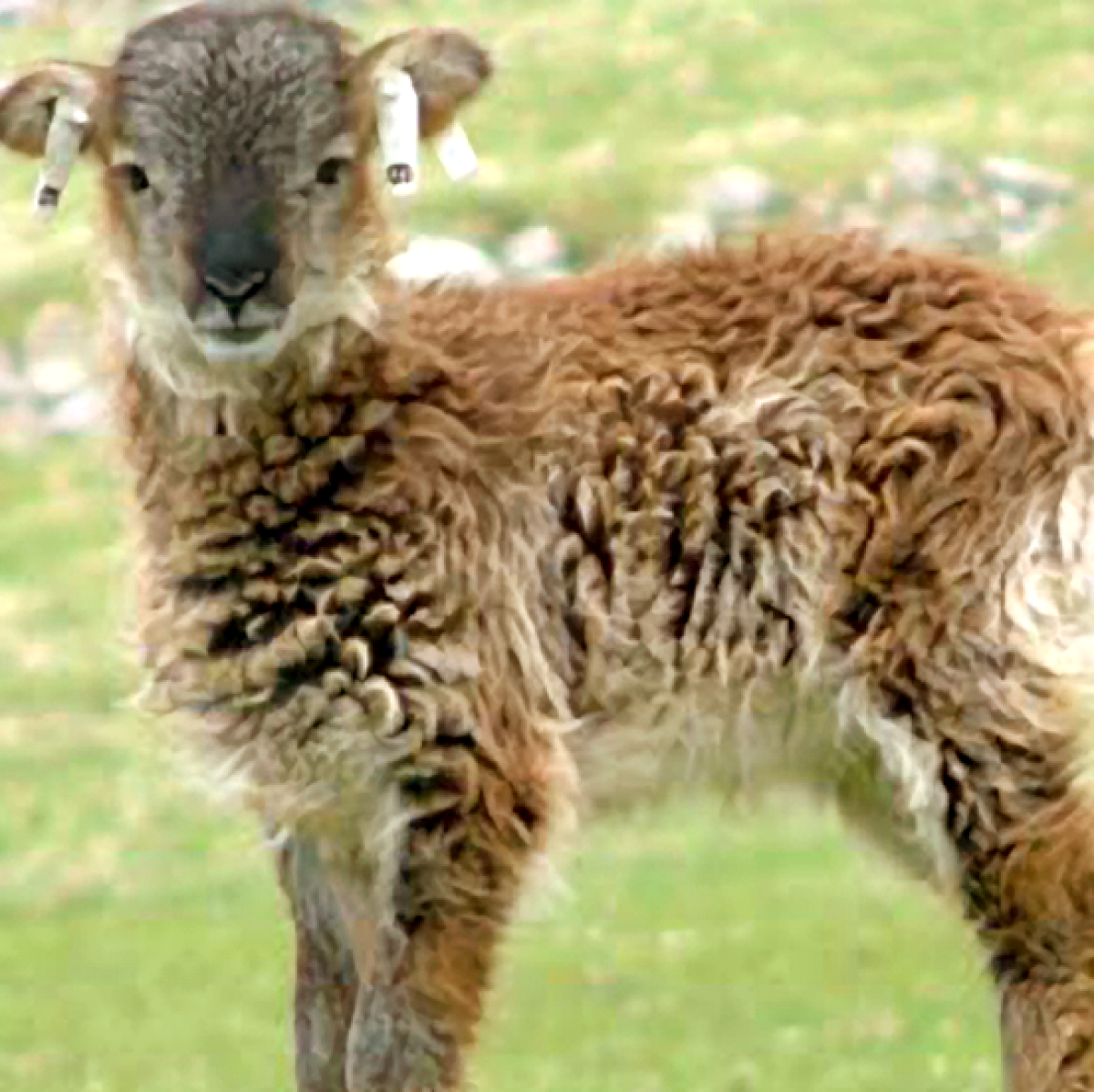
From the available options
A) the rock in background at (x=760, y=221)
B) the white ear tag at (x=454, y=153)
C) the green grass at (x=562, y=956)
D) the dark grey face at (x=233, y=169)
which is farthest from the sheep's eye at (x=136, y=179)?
the rock in background at (x=760, y=221)

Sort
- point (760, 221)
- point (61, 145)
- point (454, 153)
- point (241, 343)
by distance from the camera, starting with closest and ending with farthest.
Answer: point (241, 343)
point (61, 145)
point (454, 153)
point (760, 221)

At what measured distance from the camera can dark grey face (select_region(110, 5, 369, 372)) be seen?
34.8 ft

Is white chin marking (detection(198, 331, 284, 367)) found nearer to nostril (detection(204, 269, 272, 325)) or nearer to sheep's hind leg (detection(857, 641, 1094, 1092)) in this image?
nostril (detection(204, 269, 272, 325))

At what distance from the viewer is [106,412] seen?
11.5m

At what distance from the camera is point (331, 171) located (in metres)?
10.9

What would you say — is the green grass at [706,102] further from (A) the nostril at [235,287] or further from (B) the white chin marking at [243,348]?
(A) the nostril at [235,287]

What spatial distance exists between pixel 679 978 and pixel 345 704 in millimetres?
8489

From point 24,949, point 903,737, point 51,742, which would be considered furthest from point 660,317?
point 51,742

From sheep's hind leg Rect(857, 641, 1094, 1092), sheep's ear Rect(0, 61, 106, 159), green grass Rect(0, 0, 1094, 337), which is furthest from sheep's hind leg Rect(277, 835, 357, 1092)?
green grass Rect(0, 0, 1094, 337)

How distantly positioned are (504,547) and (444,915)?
0.94 meters

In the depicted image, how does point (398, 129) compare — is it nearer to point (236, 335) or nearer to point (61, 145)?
point (236, 335)

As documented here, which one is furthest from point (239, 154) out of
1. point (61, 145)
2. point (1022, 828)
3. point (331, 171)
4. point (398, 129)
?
point (1022, 828)

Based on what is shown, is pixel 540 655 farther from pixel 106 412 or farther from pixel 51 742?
pixel 51 742

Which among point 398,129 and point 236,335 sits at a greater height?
point 398,129
